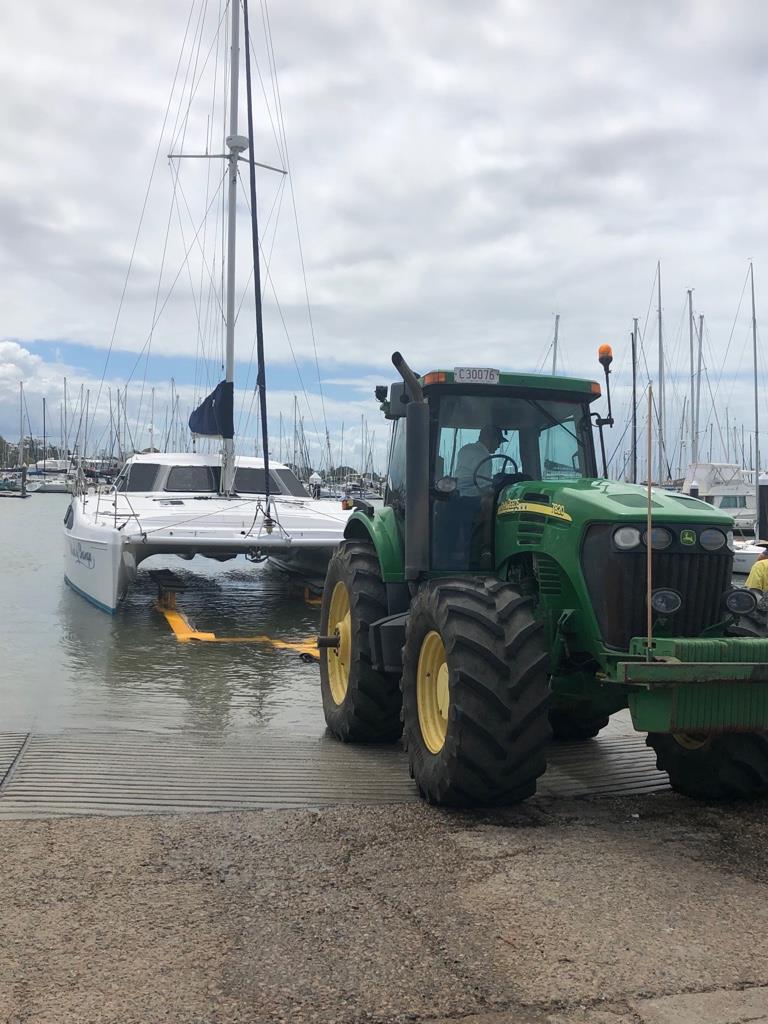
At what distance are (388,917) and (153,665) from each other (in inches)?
289

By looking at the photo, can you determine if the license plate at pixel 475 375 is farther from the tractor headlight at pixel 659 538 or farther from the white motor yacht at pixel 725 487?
the white motor yacht at pixel 725 487

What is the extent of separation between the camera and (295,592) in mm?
17484

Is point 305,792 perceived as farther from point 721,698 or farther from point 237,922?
point 721,698

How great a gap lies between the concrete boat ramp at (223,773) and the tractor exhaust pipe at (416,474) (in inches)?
49.9

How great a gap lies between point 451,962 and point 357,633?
311 centimetres

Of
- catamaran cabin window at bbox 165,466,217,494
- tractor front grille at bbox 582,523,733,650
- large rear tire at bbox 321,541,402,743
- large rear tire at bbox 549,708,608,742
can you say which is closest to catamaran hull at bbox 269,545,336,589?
catamaran cabin window at bbox 165,466,217,494

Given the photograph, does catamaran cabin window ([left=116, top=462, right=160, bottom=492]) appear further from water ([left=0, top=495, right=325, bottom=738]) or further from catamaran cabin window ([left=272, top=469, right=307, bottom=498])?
catamaran cabin window ([left=272, top=469, right=307, bottom=498])

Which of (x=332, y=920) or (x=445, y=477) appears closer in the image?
(x=332, y=920)

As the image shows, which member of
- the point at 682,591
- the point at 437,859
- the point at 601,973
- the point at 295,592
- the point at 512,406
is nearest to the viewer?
the point at 601,973

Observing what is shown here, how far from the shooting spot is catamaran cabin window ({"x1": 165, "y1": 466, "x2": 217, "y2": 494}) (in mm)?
16875

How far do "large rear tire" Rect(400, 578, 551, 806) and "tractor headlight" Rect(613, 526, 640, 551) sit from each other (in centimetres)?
52

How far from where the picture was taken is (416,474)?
5613mm

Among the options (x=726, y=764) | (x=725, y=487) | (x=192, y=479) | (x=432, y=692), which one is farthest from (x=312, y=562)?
(x=725, y=487)

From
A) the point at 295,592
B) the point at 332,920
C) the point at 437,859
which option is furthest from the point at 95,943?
the point at 295,592
